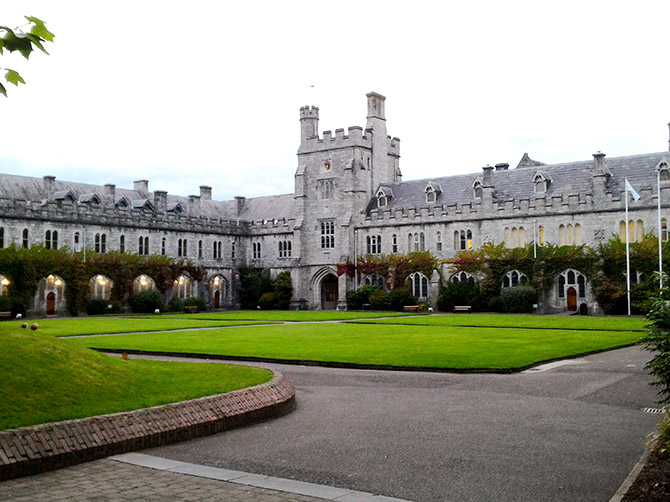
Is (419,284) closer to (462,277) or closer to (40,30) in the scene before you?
(462,277)

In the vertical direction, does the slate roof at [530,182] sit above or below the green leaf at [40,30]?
above

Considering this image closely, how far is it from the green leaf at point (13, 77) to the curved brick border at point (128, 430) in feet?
14.3

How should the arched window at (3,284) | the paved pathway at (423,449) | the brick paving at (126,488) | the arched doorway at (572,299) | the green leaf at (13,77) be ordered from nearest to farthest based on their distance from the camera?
the green leaf at (13,77) < the brick paving at (126,488) < the paved pathway at (423,449) < the arched window at (3,284) < the arched doorway at (572,299)

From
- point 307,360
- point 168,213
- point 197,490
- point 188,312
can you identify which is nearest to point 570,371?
point 307,360

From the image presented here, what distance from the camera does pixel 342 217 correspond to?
196 ft

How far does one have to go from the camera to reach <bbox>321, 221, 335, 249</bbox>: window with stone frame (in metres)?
60.4

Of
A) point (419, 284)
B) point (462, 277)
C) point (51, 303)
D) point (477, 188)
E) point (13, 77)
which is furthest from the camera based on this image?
point (419, 284)

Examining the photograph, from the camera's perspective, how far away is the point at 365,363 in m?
18.5

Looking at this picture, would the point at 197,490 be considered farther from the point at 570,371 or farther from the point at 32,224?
the point at 32,224

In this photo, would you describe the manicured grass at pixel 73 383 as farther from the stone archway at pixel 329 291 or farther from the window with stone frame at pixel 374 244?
the stone archway at pixel 329 291

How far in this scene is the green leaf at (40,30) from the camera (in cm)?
585

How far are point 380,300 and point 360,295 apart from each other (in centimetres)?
198

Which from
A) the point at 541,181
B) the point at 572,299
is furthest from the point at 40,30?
the point at 541,181

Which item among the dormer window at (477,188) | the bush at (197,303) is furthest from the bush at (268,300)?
the dormer window at (477,188)
